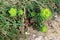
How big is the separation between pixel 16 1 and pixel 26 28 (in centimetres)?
49

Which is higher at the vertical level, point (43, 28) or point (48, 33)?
point (43, 28)

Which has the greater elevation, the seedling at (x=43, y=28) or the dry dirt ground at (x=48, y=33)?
the seedling at (x=43, y=28)

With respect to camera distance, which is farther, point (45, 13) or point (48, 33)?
point (48, 33)

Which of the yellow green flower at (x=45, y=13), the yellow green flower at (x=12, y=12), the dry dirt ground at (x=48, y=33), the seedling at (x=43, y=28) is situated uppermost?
the yellow green flower at (x=12, y=12)

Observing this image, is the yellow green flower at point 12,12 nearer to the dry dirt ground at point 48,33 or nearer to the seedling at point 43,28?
the dry dirt ground at point 48,33

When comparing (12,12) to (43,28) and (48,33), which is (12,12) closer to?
(43,28)

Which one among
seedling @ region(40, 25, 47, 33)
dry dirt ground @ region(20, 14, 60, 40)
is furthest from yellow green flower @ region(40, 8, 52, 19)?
dry dirt ground @ region(20, 14, 60, 40)

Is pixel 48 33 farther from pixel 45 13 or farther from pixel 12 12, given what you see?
pixel 12 12


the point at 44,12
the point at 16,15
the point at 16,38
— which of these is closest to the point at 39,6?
the point at 44,12

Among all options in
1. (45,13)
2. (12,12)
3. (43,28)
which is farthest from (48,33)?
(12,12)

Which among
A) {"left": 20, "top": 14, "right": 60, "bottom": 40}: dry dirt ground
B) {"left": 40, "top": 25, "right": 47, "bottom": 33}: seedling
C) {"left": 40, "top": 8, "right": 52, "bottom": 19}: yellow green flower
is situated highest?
{"left": 40, "top": 8, "right": 52, "bottom": 19}: yellow green flower

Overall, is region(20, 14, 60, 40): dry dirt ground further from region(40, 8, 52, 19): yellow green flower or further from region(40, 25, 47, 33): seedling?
region(40, 8, 52, 19): yellow green flower

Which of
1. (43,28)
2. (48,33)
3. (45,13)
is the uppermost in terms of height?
(45,13)

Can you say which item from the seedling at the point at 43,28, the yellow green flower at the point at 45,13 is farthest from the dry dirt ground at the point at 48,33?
the yellow green flower at the point at 45,13
